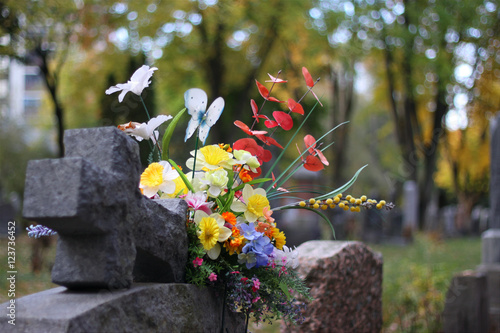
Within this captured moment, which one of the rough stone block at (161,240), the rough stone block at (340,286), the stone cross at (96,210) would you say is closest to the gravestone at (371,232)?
the rough stone block at (340,286)

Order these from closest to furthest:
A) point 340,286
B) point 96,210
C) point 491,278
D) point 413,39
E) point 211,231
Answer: point 96,210
point 211,231
point 340,286
point 491,278
point 413,39

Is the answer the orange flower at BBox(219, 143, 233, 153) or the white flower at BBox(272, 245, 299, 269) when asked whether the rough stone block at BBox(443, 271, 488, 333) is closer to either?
the white flower at BBox(272, 245, 299, 269)

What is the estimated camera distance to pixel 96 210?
1563 millimetres

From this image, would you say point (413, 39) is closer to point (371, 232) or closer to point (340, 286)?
point (371, 232)

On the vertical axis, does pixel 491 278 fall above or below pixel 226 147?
below

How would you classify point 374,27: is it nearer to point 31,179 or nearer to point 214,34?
point 214,34

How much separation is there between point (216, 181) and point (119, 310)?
674 mm

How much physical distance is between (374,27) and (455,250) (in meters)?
6.94

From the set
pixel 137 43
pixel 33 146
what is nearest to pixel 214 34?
pixel 137 43

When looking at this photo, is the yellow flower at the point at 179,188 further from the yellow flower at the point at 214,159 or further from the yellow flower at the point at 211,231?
the yellow flower at the point at 211,231

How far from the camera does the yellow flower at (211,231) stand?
205 cm

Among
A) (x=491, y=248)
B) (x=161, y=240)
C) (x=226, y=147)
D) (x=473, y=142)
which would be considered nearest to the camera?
(x=161, y=240)

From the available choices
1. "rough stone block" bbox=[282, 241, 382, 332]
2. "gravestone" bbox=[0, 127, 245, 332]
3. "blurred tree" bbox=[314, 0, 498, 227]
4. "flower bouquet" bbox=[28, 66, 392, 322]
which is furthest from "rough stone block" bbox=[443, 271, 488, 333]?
"blurred tree" bbox=[314, 0, 498, 227]

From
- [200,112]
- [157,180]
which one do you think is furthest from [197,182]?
[200,112]
